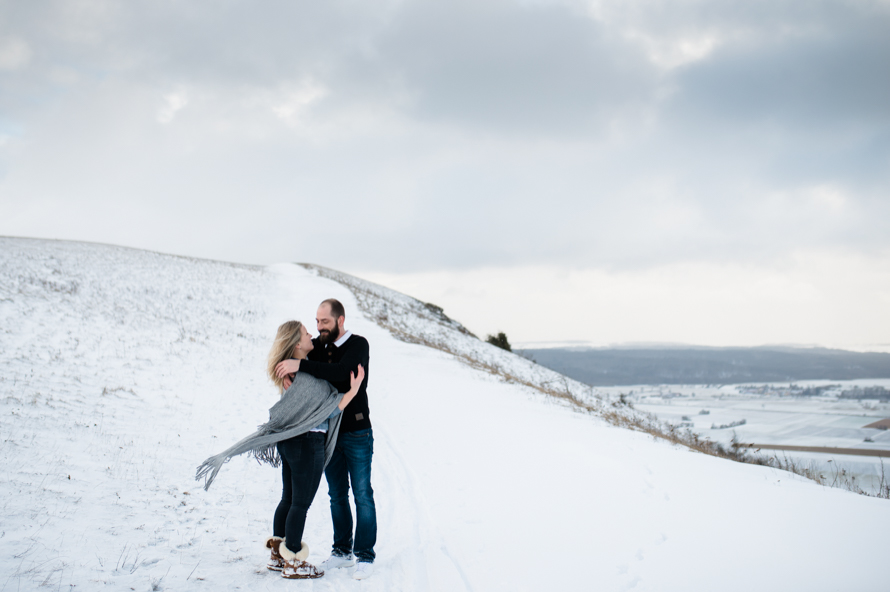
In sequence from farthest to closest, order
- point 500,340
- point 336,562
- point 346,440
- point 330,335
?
1. point 500,340
2. point 336,562
3. point 346,440
4. point 330,335

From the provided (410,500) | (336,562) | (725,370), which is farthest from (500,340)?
(725,370)

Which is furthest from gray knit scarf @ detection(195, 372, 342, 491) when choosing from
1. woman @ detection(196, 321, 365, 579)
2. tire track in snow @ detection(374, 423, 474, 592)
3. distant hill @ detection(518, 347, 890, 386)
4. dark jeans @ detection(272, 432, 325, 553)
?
distant hill @ detection(518, 347, 890, 386)

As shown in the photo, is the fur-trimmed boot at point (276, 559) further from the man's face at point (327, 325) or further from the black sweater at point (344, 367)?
the man's face at point (327, 325)

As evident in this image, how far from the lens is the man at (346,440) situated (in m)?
3.47

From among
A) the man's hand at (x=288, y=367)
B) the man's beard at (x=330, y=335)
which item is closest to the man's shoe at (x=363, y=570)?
the man's hand at (x=288, y=367)

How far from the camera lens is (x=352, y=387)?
3.60 m

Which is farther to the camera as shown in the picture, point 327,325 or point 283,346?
point 327,325

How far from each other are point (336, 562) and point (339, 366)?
6.05 feet

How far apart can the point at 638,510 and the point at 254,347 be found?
49.1ft

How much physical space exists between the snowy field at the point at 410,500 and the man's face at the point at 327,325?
194 cm

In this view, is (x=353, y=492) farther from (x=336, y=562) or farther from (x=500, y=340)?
(x=500, y=340)

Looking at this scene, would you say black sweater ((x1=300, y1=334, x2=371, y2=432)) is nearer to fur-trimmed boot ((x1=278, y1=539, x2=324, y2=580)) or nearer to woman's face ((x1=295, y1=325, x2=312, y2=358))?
woman's face ((x1=295, y1=325, x2=312, y2=358))

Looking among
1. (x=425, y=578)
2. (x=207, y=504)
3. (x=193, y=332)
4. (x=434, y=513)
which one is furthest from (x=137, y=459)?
→ (x=193, y=332)

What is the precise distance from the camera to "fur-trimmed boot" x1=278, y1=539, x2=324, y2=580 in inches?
140
